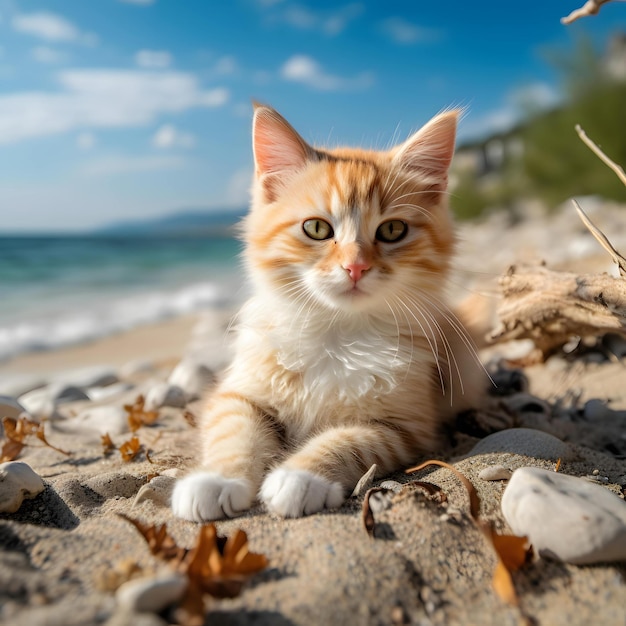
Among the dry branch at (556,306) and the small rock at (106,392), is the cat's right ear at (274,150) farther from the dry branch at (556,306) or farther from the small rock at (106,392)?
the small rock at (106,392)

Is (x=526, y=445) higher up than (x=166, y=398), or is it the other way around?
(x=526, y=445)

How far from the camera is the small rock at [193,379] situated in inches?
102

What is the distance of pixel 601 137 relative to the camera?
33.4 feet

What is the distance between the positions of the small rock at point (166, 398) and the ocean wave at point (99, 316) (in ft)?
4.54

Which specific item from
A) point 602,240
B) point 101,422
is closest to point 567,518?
point 602,240

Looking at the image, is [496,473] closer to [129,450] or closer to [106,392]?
[129,450]

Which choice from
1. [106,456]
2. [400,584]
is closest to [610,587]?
[400,584]

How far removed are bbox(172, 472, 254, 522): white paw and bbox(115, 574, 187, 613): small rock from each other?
15.1 inches

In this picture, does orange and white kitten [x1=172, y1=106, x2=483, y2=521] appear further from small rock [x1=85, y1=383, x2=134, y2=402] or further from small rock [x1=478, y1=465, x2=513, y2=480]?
small rock [x1=85, y1=383, x2=134, y2=402]

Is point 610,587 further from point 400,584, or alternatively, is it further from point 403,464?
point 403,464

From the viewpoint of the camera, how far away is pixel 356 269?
1472 mm

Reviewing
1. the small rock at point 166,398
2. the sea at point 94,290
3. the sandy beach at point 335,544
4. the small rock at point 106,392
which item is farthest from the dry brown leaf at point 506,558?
the small rock at point 106,392

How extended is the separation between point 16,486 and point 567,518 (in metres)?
1.26

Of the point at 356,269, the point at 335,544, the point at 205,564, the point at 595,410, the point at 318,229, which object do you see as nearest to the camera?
the point at 205,564
